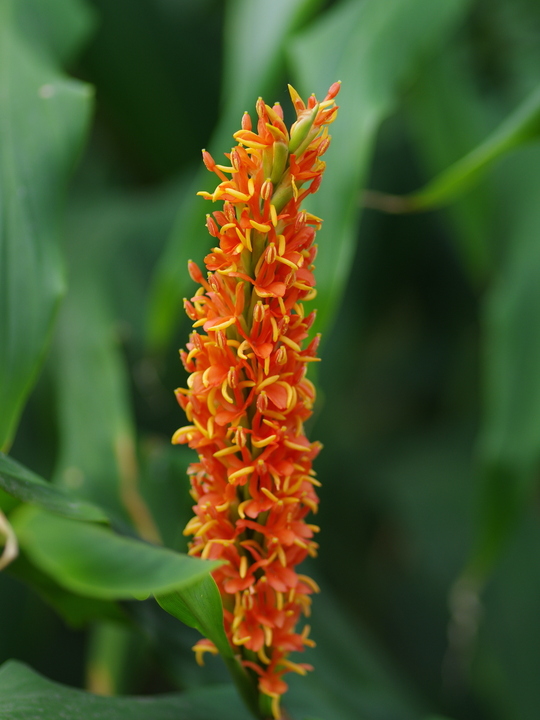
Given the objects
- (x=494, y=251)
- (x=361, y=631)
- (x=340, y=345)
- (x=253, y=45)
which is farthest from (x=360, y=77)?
(x=361, y=631)

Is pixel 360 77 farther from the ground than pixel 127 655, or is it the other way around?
pixel 360 77

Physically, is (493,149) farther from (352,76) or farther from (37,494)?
(37,494)

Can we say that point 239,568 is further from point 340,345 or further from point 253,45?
point 340,345

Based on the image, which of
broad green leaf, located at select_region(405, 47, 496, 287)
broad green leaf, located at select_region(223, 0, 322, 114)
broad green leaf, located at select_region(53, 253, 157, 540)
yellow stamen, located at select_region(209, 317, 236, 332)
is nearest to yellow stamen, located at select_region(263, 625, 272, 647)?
yellow stamen, located at select_region(209, 317, 236, 332)

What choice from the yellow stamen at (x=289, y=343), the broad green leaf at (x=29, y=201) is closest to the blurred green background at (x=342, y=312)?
the broad green leaf at (x=29, y=201)

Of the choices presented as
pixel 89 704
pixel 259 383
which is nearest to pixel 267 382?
pixel 259 383

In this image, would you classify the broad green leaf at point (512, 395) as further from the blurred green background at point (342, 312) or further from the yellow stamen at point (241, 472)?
the yellow stamen at point (241, 472)
